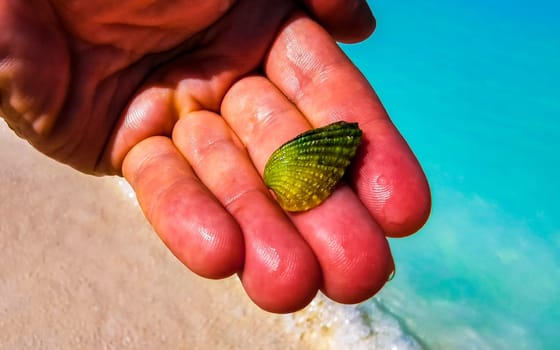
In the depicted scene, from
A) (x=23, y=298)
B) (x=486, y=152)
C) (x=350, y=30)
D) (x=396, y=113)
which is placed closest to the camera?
(x=350, y=30)

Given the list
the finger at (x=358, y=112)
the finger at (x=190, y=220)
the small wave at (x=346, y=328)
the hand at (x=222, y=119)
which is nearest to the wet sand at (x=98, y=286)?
the small wave at (x=346, y=328)

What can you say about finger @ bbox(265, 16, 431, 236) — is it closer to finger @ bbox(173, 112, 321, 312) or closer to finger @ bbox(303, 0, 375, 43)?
finger @ bbox(303, 0, 375, 43)

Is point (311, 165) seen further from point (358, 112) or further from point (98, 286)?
point (98, 286)

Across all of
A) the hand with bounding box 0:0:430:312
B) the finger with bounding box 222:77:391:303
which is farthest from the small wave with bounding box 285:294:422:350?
the finger with bounding box 222:77:391:303

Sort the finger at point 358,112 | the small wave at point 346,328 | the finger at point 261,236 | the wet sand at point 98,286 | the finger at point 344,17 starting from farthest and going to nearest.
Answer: the small wave at point 346,328, the wet sand at point 98,286, the finger at point 344,17, the finger at point 358,112, the finger at point 261,236

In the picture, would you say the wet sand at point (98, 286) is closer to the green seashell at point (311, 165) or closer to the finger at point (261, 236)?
the finger at point (261, 236)

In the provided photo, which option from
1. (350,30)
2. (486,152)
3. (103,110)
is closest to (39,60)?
(103,110)

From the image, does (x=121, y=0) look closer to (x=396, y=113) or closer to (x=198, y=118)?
(x=198, y=118)
